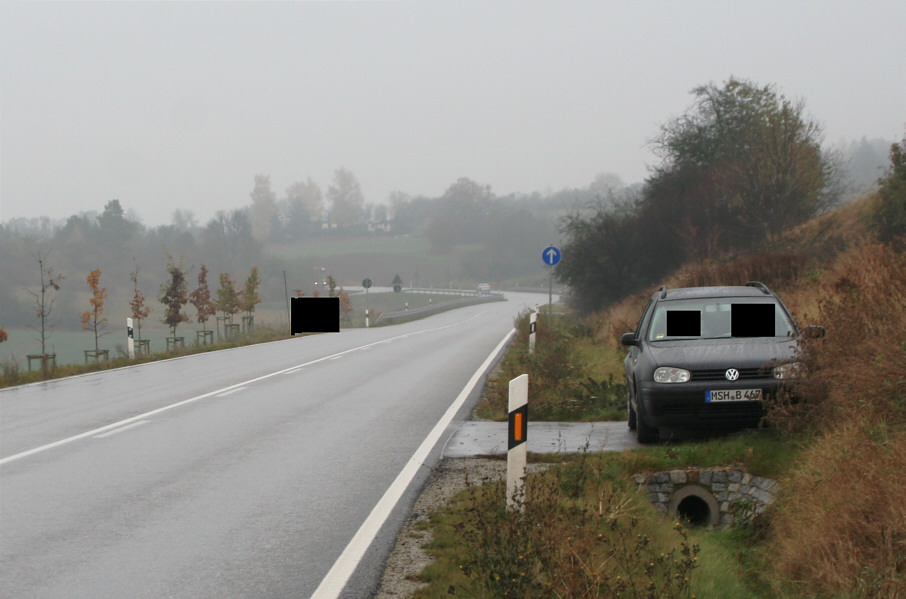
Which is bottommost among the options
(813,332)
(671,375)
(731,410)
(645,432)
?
(645,432)

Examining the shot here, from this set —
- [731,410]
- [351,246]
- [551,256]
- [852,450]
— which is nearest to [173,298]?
[551,256]

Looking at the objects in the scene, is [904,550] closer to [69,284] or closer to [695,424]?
[695,424]

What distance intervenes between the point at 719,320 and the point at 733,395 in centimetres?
164

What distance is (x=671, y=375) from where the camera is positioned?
29.6ft

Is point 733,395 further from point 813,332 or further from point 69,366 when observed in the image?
point 69,366

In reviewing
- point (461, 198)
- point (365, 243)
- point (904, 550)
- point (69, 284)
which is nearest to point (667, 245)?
point (904, 550)

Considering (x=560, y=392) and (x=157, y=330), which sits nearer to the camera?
(x=560, y=392)

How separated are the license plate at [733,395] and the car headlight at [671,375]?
9.9 inches

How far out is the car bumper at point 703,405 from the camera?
29.2ft

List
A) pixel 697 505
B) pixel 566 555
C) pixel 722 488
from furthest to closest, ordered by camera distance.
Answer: pixel 697 505 → pixel 722 488 → pixel 566 555

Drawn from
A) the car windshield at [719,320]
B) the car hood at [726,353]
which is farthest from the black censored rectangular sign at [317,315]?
the car windshield at [719,320]

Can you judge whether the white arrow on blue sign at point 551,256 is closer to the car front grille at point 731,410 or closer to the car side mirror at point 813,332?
the car side mirror at point 813,332

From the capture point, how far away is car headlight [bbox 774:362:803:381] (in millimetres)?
8688

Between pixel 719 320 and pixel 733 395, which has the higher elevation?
pixel 719 320
